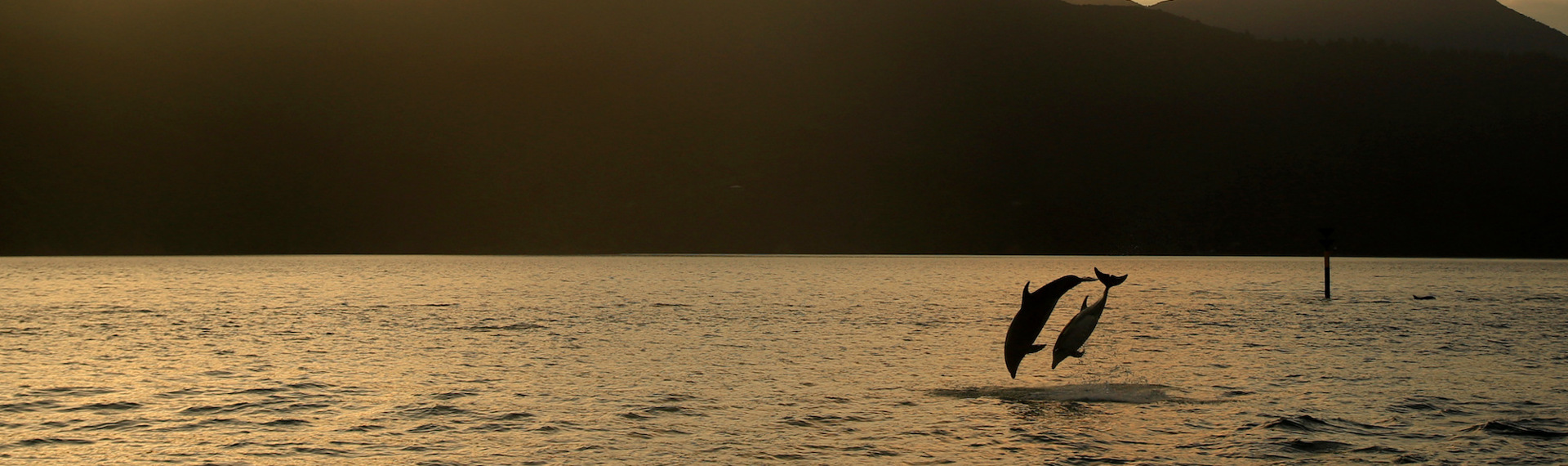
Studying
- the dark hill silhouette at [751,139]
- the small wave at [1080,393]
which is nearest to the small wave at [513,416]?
the small wave at [1080,393]

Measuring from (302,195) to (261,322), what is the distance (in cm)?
13774

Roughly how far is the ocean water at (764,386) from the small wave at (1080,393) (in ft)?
0.31

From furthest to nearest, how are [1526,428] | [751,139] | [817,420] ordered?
[751,139], [817,420], [1526,428]

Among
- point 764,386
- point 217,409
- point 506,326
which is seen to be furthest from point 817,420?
point 506,326

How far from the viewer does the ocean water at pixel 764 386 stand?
15.1 m

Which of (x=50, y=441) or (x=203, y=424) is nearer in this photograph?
(x=50, y=441)

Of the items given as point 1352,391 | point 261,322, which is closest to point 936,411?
point 1352,391

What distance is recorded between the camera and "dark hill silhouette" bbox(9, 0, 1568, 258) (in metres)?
160

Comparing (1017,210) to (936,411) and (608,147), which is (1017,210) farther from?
(936,411)

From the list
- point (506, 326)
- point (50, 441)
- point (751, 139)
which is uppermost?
point (751, 139)

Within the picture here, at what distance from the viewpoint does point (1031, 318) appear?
59.2ft

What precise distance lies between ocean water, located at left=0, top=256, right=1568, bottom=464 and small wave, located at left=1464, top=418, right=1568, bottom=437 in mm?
65

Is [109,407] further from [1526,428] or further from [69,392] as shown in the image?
[1526,428]

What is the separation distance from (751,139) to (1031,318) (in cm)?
15666
